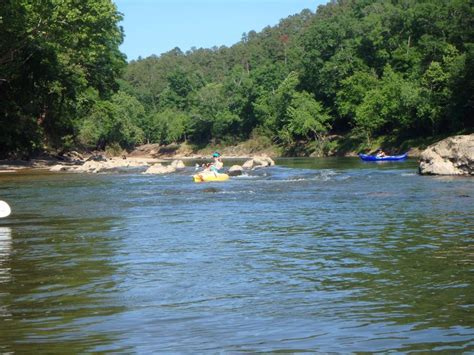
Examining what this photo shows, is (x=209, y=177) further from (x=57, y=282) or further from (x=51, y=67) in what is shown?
(x=57, y=282)

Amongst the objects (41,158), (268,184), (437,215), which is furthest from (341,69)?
(437,215)

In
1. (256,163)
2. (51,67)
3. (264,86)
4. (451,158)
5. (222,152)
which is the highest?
(264,86)

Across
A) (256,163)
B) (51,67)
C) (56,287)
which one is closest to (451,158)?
(256,163)

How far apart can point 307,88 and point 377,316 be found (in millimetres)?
92363

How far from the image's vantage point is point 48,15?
3775 cm

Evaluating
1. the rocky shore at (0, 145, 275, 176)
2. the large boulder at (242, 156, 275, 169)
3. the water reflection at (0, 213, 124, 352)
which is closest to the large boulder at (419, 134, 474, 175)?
the rocky shore at (0, 145, 275, 176)

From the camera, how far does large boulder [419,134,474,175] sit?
31.4 m

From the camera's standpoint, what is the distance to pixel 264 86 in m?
114

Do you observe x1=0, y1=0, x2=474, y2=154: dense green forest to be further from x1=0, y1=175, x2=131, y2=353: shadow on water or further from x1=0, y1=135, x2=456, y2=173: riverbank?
x1=0, y1=175, x2=131, y2=353: shadow on water

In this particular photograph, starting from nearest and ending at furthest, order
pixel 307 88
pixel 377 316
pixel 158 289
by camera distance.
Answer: pixel 377 316 < pixel 158 289 < pixel 307 88

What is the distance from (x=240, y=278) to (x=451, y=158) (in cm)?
2484

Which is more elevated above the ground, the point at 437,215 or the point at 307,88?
the point at 307,88

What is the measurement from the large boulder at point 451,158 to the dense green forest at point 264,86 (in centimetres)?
1969

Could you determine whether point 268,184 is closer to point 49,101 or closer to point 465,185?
point 465,185
